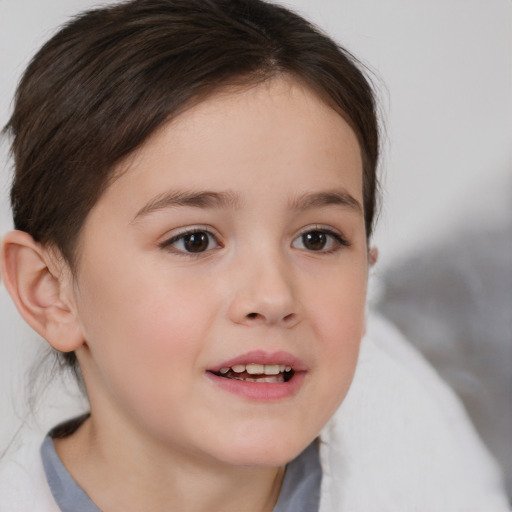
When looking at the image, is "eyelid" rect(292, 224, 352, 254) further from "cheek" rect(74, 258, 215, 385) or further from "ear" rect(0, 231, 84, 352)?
"ear" rect(0, 231, 84, 352)

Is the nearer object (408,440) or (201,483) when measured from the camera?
(201,483)

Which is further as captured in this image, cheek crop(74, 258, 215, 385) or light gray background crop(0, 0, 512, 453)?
light gray background crop(0, 0, 512, 453)

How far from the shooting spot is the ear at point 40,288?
1005mm

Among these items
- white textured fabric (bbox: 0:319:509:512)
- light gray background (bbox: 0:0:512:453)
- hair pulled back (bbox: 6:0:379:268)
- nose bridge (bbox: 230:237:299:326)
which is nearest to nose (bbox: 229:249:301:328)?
nose bridge (bbox: 230:237:299:326)

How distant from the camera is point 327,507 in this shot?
3.72ft

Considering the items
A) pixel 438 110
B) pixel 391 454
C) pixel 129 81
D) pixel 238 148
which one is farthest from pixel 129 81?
pixel 438 110

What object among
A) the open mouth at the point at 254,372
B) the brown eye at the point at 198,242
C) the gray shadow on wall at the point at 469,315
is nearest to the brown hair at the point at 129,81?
the brown eye at the point at 198,242

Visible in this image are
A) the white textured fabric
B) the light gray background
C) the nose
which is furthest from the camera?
the light gray background

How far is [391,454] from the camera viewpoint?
48.5 inches

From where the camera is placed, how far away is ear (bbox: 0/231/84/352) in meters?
1.00

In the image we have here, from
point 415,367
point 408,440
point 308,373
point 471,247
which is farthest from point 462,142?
point 308,373

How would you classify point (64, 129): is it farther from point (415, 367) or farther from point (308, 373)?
point (415, 367)

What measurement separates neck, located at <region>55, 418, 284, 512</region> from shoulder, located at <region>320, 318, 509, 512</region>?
5.2 inches

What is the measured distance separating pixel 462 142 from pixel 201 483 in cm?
84
